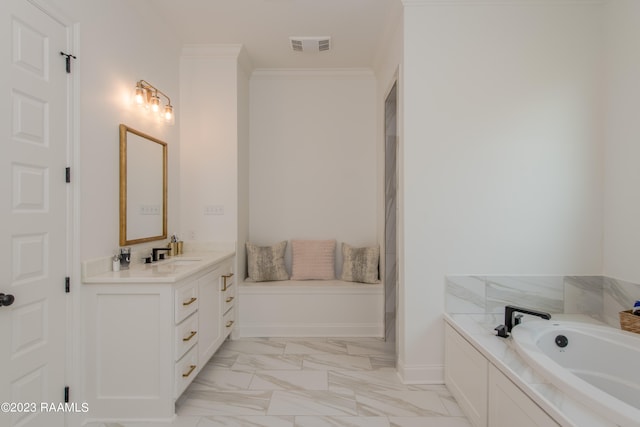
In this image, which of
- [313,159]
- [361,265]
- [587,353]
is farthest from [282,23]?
[587,353]

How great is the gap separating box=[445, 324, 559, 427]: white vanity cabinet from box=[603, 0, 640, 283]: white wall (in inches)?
48.5

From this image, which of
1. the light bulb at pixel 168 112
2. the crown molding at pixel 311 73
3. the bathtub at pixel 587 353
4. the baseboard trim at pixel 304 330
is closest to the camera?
the bathtub at pixel 587 353

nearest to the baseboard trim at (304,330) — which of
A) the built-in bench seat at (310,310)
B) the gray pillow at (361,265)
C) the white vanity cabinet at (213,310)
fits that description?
the built-in bench seat at (310,310)

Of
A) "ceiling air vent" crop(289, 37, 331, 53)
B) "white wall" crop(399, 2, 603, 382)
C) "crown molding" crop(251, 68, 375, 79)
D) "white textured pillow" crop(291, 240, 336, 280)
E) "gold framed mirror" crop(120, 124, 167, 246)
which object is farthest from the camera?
"crown molding" crop(251, 68, 375, 79)

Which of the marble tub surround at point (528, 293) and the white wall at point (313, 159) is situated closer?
the marble tub surround at point (528, 293)

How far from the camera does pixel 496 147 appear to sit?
2316 mm

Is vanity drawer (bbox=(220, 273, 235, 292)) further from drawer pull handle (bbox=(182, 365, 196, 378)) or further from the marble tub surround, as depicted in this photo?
the marble tub surround

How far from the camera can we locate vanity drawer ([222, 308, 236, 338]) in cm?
280

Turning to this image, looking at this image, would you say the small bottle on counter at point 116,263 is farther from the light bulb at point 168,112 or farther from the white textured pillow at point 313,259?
the white textured pillow at point 313,259

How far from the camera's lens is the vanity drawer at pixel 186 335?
1.92 m

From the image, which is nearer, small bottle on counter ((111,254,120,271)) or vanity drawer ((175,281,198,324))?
vanity drawer ((175,281,198,324))

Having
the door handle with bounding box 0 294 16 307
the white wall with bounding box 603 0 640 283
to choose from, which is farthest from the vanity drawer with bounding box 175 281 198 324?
the white wall with bounding box 603 0 640 283

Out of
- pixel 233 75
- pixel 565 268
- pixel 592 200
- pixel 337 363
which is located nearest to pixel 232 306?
pixel 337 363

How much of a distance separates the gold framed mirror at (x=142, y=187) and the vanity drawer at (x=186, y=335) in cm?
71
